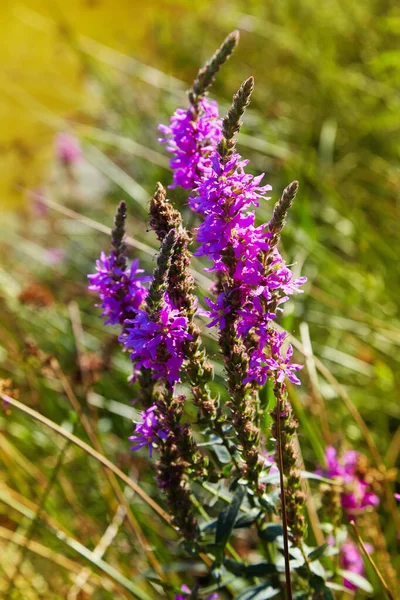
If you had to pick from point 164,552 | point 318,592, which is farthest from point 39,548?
point 318,592

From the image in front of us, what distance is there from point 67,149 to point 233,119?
2885 millimetres

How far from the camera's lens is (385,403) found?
6.79 feet

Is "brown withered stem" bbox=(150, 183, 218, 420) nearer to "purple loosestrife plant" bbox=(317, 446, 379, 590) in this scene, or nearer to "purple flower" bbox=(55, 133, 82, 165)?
"purple loosestrife plant" bbox=(317, 446, 379, 590)

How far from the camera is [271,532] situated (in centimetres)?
107

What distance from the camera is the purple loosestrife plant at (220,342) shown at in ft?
2.83

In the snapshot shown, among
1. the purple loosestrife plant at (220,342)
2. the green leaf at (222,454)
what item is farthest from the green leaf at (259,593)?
the green leaf at (222,454)

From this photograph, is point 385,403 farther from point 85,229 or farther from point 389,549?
point 85,229

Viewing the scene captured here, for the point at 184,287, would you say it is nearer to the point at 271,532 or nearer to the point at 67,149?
the point at 271,532

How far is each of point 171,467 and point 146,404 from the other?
0.36 feet

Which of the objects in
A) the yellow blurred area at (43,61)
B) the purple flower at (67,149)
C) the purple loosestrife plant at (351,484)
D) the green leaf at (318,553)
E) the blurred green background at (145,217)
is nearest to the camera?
the green leaf at (318,553)

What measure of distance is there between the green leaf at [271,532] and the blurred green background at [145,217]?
276 millimetres

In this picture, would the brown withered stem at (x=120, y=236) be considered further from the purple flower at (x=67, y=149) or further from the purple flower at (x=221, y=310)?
the purple flower at (x=67, y=149)

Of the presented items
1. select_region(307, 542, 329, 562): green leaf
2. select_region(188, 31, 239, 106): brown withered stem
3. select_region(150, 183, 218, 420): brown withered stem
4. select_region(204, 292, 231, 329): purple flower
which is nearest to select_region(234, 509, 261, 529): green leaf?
select_region(307, 542, 329, 562): green leaf

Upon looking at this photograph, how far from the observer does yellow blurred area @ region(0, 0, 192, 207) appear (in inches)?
176
